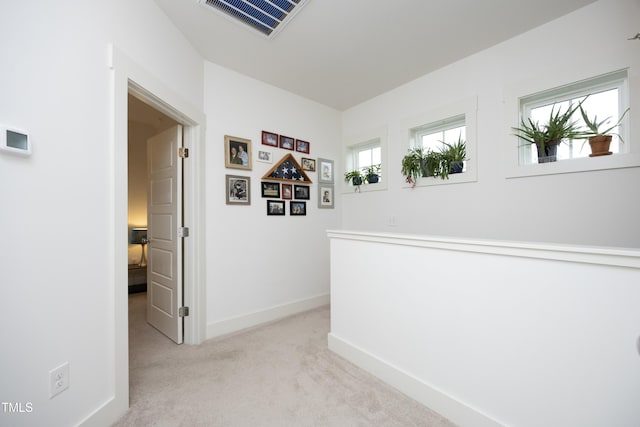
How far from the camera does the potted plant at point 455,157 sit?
2543 mm

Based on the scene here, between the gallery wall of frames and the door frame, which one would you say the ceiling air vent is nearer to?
the door frame

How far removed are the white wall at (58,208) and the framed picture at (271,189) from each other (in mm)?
1561

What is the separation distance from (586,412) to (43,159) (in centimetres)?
260

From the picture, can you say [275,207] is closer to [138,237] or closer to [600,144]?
[138,237]

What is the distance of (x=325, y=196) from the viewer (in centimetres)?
360

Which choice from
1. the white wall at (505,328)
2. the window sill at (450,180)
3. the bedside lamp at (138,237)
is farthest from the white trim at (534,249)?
the bedside lamp at (138,237)

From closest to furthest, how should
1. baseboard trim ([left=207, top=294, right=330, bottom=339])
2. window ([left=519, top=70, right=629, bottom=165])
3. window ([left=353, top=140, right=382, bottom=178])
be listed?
window ([left=519, top=70, right=629, bottom=165]) → baseboard trim ([left=207, top=294, right=330, bottom=339]) → window ([left=353, top=140, right=382, bottom=178])

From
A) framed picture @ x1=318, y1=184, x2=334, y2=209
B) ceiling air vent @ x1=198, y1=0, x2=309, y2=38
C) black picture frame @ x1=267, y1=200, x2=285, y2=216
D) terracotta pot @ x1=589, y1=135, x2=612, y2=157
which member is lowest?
black picture frame @ x1=267, y1=200, x2=285, y2=216

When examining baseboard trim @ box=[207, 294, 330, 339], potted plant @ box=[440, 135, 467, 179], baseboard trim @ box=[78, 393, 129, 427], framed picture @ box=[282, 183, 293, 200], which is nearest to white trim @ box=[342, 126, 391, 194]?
potted plant @ box=[440, 135, 467, 179]

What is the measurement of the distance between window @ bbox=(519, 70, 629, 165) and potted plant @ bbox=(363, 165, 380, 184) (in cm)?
153

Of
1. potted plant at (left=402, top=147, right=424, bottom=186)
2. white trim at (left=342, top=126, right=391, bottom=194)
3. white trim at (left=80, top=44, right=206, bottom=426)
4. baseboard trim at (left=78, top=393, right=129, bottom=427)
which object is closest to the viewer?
baseboard trim at (left=78, top=393, right=129, bottom=427)

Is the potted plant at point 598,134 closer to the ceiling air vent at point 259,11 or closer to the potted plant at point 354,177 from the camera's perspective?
the potted plant at point 354,177

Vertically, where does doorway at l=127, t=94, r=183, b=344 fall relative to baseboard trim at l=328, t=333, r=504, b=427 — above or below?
above

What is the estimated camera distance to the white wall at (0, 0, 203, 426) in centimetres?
104
